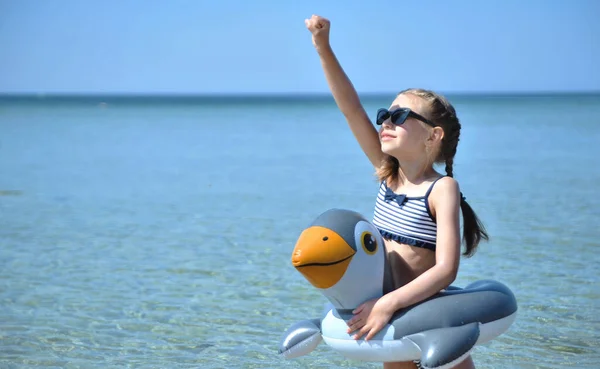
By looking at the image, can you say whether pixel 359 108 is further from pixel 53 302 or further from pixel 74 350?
pixel 53 302

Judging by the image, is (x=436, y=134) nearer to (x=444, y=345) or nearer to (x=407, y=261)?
(x=407, y=261)

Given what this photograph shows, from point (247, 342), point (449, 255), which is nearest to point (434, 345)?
point (449, 255)

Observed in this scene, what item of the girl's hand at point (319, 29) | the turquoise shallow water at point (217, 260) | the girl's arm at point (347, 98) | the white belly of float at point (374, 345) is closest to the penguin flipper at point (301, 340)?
the white belly of float at point (374, 345)

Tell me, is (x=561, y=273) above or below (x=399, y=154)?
below

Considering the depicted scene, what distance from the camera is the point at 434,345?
262 centimetres

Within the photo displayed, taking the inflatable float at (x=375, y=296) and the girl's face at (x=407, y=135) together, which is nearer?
the inflatable float at (x=375, y=296)

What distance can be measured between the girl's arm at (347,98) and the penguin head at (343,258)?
41cm

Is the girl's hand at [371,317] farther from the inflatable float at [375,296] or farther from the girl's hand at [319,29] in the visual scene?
the girl's hand at [319,29]

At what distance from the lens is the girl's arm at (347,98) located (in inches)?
120

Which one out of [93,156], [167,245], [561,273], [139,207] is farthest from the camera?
[93,156]

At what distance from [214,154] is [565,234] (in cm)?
1111

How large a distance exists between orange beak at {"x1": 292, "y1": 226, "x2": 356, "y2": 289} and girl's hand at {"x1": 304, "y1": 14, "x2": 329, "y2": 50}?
724mm

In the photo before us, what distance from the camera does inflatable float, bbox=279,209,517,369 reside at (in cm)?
263

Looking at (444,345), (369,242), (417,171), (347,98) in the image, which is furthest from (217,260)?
(444,345)
